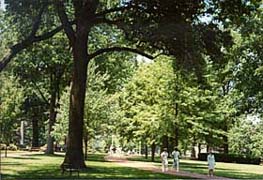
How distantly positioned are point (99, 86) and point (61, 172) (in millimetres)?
14664

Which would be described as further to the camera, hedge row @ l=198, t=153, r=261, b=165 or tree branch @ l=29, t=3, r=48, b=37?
hedge row @ l=198, t=153, r=261, b=165

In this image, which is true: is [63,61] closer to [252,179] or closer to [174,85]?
[174,85]

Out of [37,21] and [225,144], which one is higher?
[37,21]

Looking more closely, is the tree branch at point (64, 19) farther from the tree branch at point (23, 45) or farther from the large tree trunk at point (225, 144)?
the large tree trunk at point (225, 144)

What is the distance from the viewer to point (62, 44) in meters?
33.8

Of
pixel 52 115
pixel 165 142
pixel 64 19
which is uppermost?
pixel 64 19

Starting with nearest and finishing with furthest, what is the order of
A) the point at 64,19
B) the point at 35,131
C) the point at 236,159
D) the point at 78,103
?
the point at 64,19, the point at 78,103, the point at 35,131, the point at 236,159

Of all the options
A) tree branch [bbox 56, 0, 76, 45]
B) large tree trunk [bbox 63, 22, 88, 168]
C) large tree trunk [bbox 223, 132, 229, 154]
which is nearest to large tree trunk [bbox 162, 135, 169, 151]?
large tree trunk [bbox 223, 132, 229, 154]

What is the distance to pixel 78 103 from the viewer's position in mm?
22734

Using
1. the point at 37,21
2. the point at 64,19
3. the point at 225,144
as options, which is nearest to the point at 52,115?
the point at 225,144

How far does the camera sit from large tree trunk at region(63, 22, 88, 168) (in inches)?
871

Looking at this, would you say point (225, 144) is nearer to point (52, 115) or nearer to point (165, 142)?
point (165, 142)

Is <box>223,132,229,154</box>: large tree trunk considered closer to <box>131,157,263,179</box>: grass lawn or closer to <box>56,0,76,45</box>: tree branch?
<box>131,157,263,179</box>: grass lawn

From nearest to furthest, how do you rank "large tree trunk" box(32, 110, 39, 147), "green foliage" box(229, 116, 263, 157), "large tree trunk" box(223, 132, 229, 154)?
"large tree trunk" box(223, 132, 229, 154)
"large tree trunk" box(32, 110, 39, 147)
"green foliage" box(229, 116, 263, 157)
